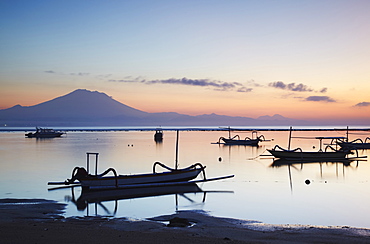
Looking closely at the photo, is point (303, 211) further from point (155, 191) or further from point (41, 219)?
point (41, 219)

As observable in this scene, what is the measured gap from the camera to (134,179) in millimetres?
16750

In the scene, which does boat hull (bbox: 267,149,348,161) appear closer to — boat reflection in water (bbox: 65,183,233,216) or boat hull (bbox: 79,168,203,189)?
boat hull (bbox: 79,168,203,189)

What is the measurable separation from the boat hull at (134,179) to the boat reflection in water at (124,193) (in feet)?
0.85

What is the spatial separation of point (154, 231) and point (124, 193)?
7.59 metres

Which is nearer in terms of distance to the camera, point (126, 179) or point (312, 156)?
point (126, 179)

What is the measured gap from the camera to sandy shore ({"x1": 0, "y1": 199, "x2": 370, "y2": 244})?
24.6 feet

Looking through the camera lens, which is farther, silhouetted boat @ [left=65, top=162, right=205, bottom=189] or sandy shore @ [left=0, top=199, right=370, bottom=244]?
silhouetted boat @ [left=65, top=162, right=205, bottom=189]

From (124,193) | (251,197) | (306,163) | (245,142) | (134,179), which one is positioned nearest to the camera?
(251,197)

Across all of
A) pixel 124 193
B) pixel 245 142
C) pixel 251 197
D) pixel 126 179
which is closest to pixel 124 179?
pixel 126 179

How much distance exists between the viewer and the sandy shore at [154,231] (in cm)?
749

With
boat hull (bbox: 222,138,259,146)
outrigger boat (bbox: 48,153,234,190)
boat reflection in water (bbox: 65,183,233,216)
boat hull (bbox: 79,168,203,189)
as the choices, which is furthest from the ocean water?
boat hull (bbox: 222,138,259,146)

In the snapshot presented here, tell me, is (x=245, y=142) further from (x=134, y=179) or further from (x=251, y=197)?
(x=251, y=197)

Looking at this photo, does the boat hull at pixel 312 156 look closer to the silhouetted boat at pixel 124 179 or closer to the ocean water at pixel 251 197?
the ocean water at pixel 251 197

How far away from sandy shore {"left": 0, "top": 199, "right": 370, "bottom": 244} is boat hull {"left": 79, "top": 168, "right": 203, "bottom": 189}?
4587 millimetres
